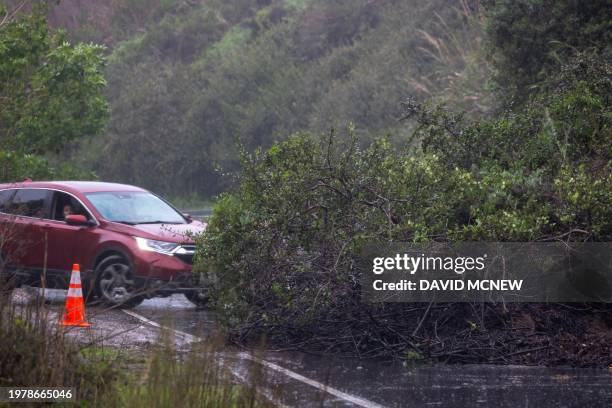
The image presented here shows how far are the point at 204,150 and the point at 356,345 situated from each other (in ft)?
110

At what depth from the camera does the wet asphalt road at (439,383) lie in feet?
26.3

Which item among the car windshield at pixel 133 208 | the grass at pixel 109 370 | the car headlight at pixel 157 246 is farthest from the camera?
the car windshield at pixel 133 208

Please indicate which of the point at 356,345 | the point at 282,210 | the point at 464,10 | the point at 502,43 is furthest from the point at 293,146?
the point at 464,10

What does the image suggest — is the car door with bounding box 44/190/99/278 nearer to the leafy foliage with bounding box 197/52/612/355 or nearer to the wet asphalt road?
the leafy foliage with bounding box 197/52/612/355

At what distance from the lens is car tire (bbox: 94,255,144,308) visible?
13.4 metres

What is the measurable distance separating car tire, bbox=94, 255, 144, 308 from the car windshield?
66 centimetres

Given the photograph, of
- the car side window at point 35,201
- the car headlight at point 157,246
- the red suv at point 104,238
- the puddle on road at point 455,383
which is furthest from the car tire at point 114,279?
the puddle on road at point 455,383

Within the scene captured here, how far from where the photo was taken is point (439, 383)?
8867mm

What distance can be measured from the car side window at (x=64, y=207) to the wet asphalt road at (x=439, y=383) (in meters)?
4.30

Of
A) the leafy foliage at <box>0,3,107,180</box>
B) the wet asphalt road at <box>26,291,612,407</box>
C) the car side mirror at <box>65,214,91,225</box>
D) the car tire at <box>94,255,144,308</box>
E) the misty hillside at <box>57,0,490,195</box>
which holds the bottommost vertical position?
the wet asphalt road at <box>26,291,612,407</box>

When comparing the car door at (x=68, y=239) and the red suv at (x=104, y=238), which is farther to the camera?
the car door at (x=68, y=239)

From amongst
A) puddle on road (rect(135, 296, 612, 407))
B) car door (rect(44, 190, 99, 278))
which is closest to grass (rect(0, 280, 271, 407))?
puddle on road (rect(135, 296, 612, 407))

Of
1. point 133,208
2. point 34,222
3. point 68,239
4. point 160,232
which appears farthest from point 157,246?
point 34,222

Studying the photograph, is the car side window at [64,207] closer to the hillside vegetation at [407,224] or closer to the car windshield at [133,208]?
the car windshield at [133,208]
